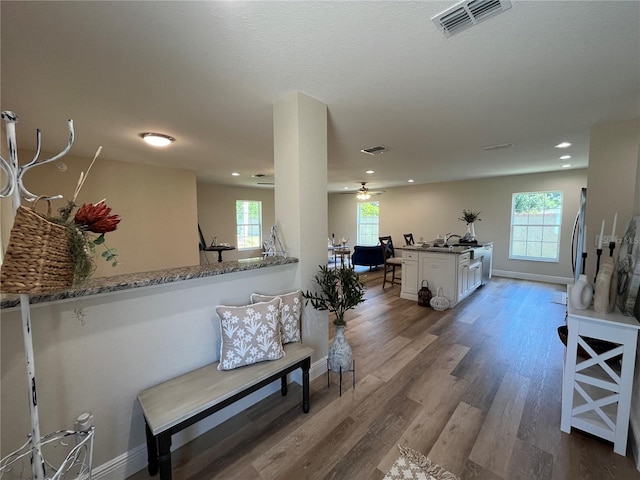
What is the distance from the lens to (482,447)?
1727 mm

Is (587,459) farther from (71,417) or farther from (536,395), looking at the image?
(71,417)

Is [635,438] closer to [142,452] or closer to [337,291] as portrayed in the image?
[337,291]

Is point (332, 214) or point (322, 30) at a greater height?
point (322, 30)

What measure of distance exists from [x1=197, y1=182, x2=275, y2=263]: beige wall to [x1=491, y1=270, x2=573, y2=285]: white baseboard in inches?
250

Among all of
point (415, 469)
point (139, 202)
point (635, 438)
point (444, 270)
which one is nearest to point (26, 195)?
point (415, 469)

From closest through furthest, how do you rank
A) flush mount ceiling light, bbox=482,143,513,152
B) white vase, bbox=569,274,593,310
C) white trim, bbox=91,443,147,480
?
white trim, bbox=91,443,147,480 < white vase, bbox=569,274,593,310 < flush mount ceiling light, bbox=482,143,513,152

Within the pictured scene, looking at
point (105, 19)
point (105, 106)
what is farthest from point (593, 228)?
point (105, 106)

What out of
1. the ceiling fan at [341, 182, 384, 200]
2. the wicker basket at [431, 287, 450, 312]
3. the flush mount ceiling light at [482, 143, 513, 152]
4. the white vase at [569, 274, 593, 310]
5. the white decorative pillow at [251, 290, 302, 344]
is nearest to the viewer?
the white vase at [569, 274, 593, 310]

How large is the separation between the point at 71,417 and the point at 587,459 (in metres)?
2.97

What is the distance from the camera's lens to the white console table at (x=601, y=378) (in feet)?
5.42

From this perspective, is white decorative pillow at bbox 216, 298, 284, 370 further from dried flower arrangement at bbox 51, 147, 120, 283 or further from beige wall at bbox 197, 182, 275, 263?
beige wall at bbox 197, 182, 275, 263

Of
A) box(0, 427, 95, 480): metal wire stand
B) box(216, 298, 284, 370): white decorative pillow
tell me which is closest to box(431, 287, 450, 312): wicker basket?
box(216, 298, 284, 370): white decorative pillow

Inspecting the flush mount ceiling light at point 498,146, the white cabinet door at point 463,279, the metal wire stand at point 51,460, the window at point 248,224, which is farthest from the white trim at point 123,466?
the window at point 248,224

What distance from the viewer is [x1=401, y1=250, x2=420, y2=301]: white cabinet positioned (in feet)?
15.9
